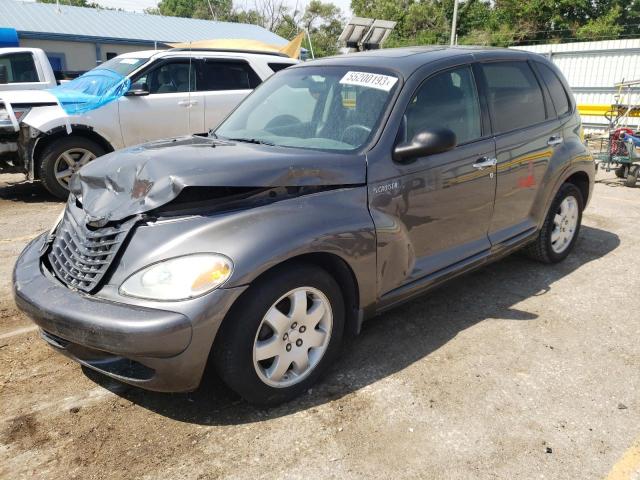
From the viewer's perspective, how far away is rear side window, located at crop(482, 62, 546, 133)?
4.03 m

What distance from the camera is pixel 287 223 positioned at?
2721 millimetres

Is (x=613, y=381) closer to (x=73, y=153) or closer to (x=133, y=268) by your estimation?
(x=133, y=268)

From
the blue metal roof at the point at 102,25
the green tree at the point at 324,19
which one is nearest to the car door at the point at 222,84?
the blue metal roof at the point at 102,25

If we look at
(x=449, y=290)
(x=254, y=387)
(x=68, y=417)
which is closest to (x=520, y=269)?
(x=449, y=290)

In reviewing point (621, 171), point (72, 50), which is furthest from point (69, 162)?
point (72, 50)

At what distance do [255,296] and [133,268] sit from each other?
565 mm

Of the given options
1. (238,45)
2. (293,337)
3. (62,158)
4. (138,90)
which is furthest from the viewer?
(238,45)

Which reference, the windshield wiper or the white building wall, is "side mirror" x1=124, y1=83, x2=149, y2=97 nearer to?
the windshield wiper

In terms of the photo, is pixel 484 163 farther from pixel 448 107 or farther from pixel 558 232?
pixel 558 232

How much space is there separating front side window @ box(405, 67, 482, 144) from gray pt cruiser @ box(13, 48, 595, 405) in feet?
0.05

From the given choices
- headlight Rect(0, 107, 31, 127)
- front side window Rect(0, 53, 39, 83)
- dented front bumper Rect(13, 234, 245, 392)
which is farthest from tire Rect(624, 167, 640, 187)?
front side window Rect(0, 53, 39, 83)

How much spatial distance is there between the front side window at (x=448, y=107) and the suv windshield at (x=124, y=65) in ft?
17.7

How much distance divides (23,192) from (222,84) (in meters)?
3.31

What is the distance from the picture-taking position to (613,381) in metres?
3.18
